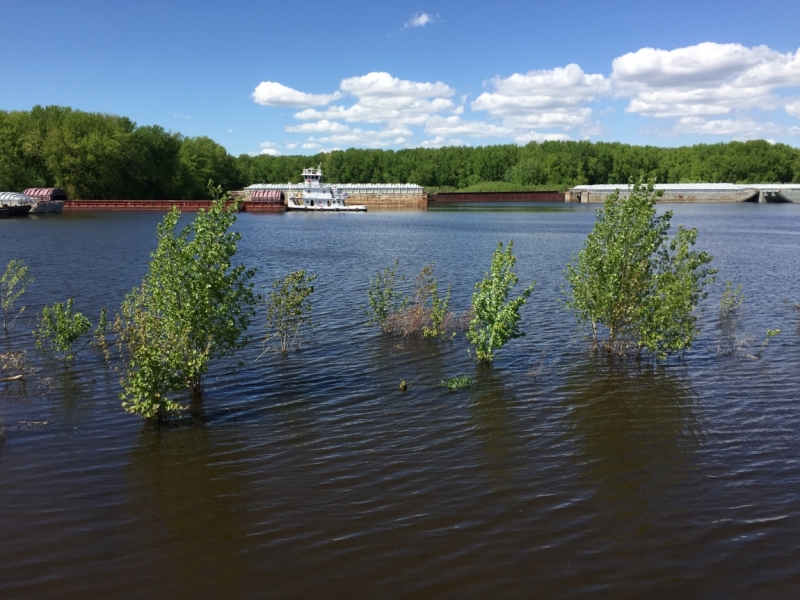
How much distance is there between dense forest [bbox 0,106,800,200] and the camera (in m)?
106

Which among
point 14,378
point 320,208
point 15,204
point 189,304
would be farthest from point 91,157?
point 189,304

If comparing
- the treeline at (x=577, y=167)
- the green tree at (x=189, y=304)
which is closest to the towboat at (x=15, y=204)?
the green tree at (x=189, y=304)

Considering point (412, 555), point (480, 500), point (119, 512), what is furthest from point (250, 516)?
point (480, 500)

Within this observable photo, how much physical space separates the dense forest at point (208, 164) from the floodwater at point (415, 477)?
3288 cm

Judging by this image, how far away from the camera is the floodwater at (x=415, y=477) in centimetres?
809

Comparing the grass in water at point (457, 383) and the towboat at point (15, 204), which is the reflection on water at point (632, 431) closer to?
the grass in water at point (457, 383)

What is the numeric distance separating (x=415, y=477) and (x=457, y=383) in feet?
16.9

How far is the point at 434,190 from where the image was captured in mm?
177000

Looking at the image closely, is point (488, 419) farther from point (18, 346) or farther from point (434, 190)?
point (434, 190)

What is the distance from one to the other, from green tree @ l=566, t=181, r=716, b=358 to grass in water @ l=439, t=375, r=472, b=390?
4787mm

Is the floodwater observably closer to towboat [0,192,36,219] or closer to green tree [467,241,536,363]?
green tree [467,241,536,363]

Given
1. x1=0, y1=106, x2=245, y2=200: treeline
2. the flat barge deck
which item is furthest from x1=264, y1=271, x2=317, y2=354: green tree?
x1=0, y1=106, x2=245, y2=200: treeline

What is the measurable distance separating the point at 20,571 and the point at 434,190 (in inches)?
6812

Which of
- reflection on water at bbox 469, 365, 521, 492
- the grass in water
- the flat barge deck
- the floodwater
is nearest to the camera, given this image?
the floodwater
